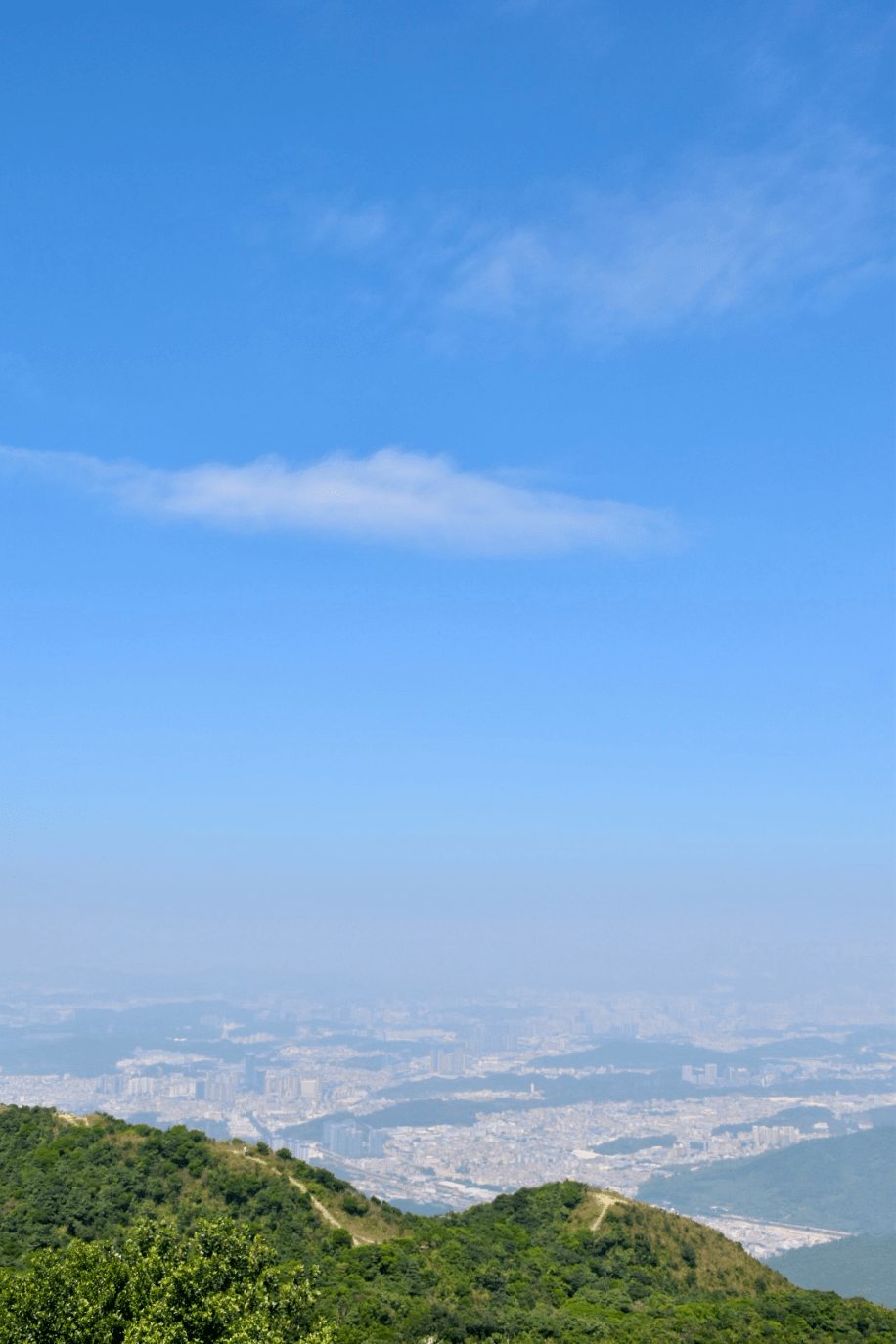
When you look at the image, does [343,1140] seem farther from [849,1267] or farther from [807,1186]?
[849,1267]

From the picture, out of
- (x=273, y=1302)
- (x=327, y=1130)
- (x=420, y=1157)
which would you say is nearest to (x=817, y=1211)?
(x=420, y=1157)

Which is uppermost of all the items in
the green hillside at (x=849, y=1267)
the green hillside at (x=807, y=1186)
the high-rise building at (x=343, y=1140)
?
the green hillside at (x=849, y=1267)

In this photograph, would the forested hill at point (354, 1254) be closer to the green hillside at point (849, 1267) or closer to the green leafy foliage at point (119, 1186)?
the green leafy foliage at point (119, 1186)

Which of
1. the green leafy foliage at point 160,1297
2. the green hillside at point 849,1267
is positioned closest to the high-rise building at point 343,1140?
the green hillside at point 849,1267

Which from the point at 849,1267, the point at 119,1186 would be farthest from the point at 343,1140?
the point at 119,1186

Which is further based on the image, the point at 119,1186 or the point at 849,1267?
the point at 849,1267

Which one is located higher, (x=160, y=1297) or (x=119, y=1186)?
(x=160, y=1297)

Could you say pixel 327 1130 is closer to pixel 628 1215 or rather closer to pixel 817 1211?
pixel 817 1211
